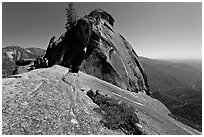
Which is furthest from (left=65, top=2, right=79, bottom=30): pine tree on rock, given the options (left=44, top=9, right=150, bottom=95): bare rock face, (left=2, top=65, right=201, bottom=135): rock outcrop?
(left=2, top=65, right=201, bottom=135): rock outcrop

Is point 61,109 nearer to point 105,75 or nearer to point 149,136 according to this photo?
point 149,136

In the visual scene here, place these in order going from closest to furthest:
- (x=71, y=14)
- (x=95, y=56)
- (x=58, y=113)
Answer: (x=58, y=113) → (x=95, y=56) → (x=71, y=14)

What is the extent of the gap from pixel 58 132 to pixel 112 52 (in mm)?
30242

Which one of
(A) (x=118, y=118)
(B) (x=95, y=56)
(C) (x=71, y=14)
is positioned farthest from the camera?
(C) (x=71, y=14)

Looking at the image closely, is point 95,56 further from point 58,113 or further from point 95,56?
point 58,113

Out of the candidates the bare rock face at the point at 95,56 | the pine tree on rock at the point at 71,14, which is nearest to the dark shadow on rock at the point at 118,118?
the bare rock face at the point at 95,56

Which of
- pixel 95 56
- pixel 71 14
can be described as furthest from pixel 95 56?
pixel 71 14

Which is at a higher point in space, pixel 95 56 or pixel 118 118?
pixel 95 56

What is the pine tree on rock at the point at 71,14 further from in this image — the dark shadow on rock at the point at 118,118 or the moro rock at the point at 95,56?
the dark shadow on rock at the point at 118,118

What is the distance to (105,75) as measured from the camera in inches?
1326

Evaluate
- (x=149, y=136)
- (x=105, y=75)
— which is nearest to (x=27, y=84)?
(x=149, y=136)

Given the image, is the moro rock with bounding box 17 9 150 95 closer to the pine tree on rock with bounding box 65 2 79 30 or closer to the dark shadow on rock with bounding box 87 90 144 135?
the pine tree on rock with bounding box 65 2 79 30

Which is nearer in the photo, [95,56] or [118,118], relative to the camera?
[118,118]

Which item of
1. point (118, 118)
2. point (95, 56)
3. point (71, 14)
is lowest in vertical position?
point (118, 118)
